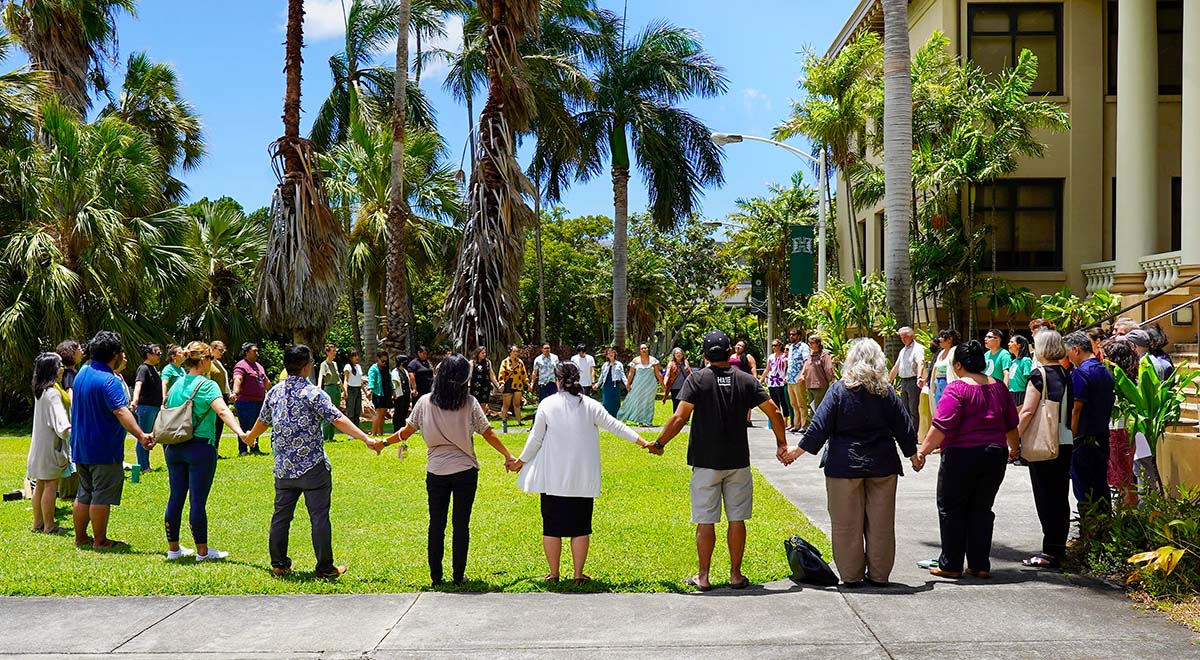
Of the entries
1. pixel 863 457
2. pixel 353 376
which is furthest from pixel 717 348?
pixel 353 376

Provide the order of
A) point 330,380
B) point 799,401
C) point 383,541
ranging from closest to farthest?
point 383,541 → point 330,380 → point 799,401

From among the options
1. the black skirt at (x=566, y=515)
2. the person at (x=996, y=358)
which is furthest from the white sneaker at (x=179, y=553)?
the person at (x=996, y=358)

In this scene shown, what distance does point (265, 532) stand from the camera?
10.1 m

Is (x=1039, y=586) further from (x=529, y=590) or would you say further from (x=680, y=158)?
(x=680, y=158)

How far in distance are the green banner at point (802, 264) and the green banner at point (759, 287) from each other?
70.9 feet

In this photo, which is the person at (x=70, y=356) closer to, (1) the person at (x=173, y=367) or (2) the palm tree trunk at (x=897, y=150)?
(1) the person at (x=173, y=367)

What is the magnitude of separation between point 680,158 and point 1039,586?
27.0 metres

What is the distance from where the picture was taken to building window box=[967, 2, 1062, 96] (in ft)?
78.8

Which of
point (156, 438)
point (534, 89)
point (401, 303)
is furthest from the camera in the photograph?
point (534, 89)

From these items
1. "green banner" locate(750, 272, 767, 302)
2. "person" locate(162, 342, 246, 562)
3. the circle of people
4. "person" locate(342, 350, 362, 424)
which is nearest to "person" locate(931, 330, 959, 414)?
the circle of people

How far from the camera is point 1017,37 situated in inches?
959

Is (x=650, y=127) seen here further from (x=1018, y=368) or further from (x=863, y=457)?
(x=863, y=457)

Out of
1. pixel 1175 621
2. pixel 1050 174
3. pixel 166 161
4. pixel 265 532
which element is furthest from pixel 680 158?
pixel 1175 621

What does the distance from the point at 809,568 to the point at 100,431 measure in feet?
19.4
